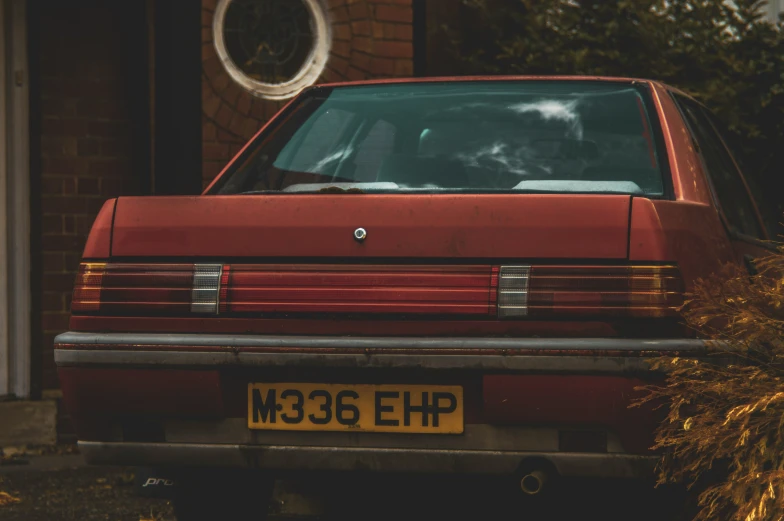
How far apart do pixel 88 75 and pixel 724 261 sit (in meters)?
4.71

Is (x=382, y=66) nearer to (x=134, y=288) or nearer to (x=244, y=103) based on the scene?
(x=244, y=103)

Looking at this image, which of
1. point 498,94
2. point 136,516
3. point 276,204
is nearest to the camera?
point 276,204

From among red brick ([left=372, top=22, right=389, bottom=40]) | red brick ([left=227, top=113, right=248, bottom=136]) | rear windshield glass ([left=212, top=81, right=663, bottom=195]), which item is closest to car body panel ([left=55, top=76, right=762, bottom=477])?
rear windshield glass ([left=212, top=81, right=663, bottom=195])

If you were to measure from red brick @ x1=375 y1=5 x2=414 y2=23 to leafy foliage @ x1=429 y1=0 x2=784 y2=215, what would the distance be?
328mm

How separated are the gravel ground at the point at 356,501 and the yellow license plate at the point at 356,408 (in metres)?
0.22

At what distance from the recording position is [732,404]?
3.52 meters

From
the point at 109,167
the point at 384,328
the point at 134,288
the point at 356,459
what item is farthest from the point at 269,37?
the point at 356,459

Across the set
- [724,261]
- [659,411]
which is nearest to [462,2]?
[724,261]

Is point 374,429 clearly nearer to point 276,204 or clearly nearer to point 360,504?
point 276,204

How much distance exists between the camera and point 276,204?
376 centimetres

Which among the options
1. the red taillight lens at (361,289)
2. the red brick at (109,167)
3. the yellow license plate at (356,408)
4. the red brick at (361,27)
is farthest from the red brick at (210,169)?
the yellow license plate at (356,408)

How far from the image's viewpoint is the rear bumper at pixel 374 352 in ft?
11.4

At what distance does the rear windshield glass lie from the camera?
14.1ft

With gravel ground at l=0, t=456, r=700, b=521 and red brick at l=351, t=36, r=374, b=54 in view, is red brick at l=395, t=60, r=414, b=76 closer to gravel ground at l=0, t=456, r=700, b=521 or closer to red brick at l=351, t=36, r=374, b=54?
red brick at l=351, t=36, r=374, b=54
